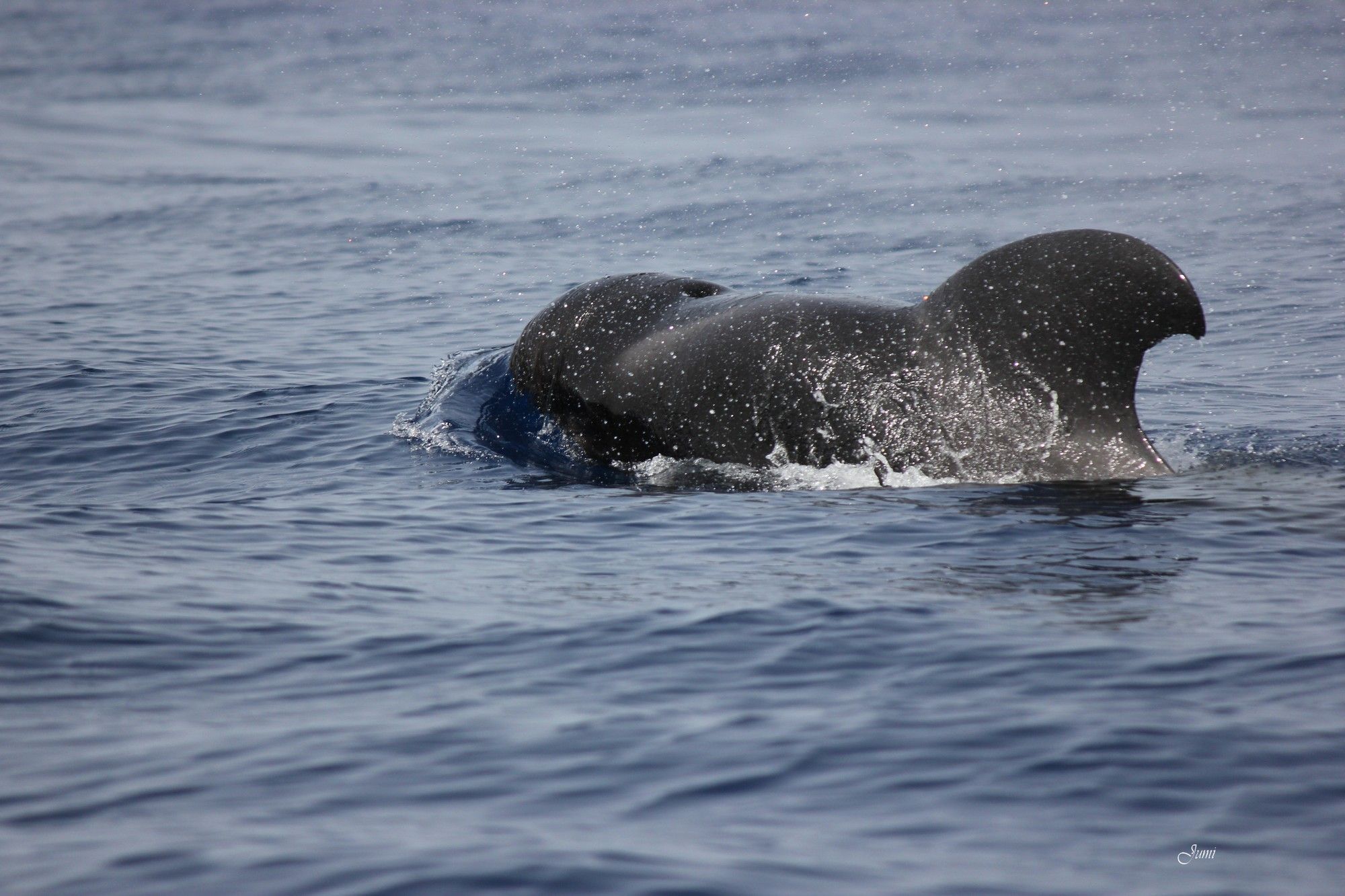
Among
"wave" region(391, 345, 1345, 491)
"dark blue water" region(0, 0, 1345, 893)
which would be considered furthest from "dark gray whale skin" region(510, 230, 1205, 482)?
"dark blue water" region(0, 0, 1345, 893)

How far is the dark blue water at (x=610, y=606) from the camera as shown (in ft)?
18.3

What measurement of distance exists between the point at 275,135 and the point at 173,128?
295 cm

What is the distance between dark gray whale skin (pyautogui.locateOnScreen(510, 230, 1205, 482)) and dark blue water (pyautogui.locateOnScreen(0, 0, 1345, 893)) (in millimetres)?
312

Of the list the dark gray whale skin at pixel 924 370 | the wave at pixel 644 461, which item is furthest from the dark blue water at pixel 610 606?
the dark gray whale skin at pixel 924 370

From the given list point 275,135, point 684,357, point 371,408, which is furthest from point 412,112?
point 684,357

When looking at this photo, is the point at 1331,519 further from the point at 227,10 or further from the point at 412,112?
the point at 227,10

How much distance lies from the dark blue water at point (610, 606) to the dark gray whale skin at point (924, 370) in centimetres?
31

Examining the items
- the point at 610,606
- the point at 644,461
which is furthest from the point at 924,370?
the point at 610,606

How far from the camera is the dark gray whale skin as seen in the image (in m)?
10.5

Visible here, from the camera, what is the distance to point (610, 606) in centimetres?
851

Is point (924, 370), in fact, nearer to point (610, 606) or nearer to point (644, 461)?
point (644, 461)

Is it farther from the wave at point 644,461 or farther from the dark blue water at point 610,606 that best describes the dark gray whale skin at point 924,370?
the dark blue water at point 610,606

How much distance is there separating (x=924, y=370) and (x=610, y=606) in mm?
3661

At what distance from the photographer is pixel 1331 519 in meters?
9.79
